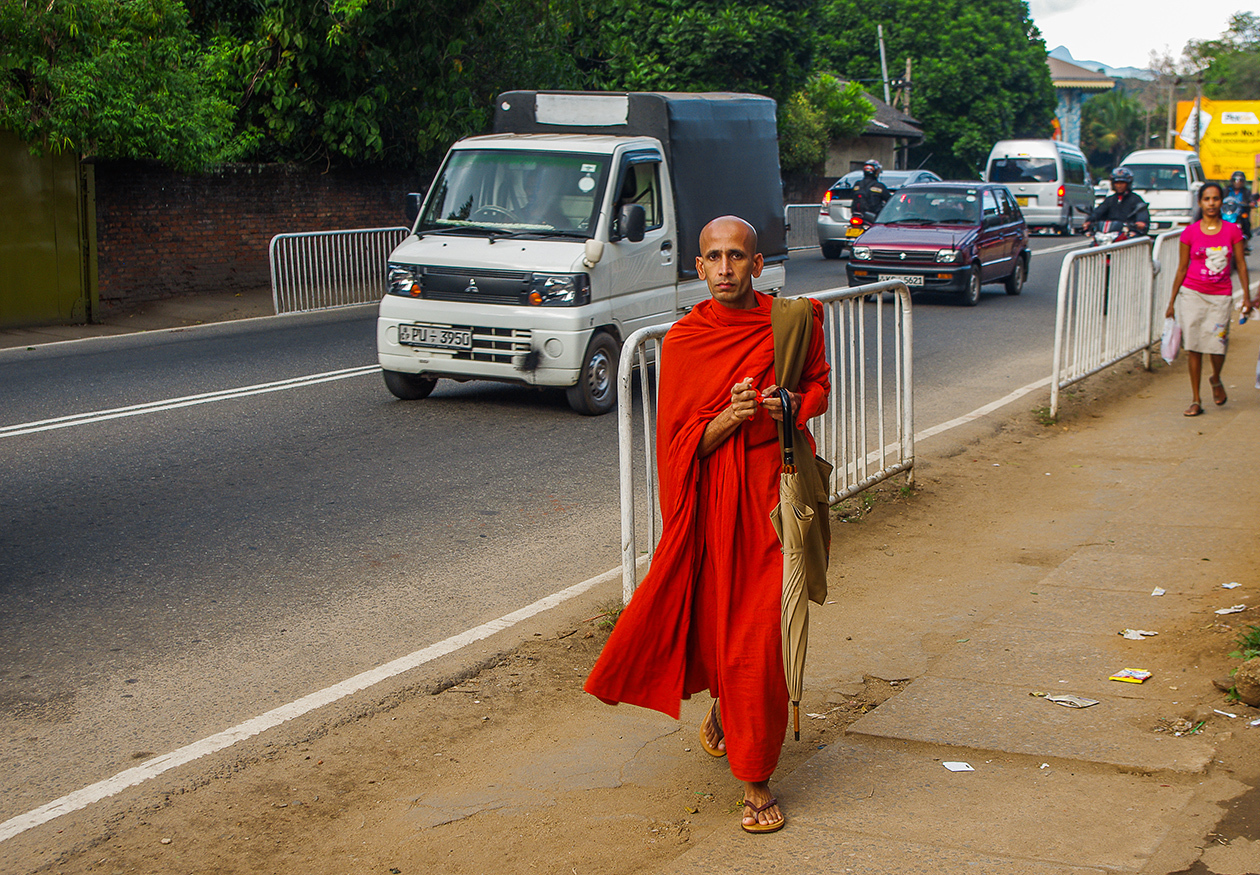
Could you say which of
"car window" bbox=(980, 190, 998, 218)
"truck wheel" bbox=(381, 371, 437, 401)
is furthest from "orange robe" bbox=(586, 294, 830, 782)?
"car window" bbox=(980, 190, 998, 218)

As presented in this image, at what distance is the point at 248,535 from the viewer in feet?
22.8

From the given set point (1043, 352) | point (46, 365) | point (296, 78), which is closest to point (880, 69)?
point (296, 78)

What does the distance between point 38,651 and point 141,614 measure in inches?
19.9

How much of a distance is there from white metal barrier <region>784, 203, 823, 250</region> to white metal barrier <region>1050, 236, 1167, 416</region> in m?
19.4

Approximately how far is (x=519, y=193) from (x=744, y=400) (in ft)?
23.7

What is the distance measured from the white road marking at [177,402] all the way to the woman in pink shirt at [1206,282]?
23.5 feet

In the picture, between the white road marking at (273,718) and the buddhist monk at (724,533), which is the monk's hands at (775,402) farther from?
the white road marking at (273,718)

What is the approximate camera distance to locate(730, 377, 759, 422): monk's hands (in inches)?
144

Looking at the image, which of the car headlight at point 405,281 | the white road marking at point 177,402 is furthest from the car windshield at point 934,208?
the car headlight at point 405,281

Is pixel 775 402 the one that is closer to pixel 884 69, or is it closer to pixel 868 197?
pixel 868 197

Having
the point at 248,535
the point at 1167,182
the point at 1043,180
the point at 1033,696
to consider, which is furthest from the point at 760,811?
the point at 1167,182

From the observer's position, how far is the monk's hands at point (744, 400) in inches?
144

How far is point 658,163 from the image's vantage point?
11.0 meters

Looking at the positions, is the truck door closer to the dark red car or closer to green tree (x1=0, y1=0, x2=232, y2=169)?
the dark red car
